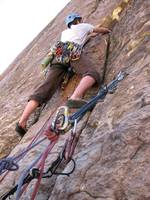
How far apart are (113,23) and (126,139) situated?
5.52 m

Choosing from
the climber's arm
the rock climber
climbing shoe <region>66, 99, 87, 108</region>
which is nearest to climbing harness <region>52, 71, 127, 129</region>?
climbing shoe <region>66, 99, 87, 108</region>

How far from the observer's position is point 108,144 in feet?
20.8

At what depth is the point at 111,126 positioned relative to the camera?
6996 mm

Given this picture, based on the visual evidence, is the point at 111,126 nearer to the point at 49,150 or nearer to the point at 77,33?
the point at 49,150

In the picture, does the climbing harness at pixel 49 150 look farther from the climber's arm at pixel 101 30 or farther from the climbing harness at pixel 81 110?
the climber's arm at pixel 101 30

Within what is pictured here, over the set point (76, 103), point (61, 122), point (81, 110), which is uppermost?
point (61, 122)

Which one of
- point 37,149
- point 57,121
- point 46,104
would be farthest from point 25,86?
point 57,121

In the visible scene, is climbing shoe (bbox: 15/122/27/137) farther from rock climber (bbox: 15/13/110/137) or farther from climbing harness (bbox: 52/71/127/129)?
climbing harness (bbox: 52/71/127/129)

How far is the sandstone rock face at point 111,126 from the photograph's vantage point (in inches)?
234

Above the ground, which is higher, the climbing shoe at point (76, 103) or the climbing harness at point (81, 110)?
the climbing harness at point (81, 110)

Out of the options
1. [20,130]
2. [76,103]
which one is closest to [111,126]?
[76,103]

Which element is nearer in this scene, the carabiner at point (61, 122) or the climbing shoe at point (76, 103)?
the carabiner at point (61, 122)

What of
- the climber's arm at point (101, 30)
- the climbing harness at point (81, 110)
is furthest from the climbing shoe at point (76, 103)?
the climber's arm at point (101, 30)

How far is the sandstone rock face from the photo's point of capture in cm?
594
